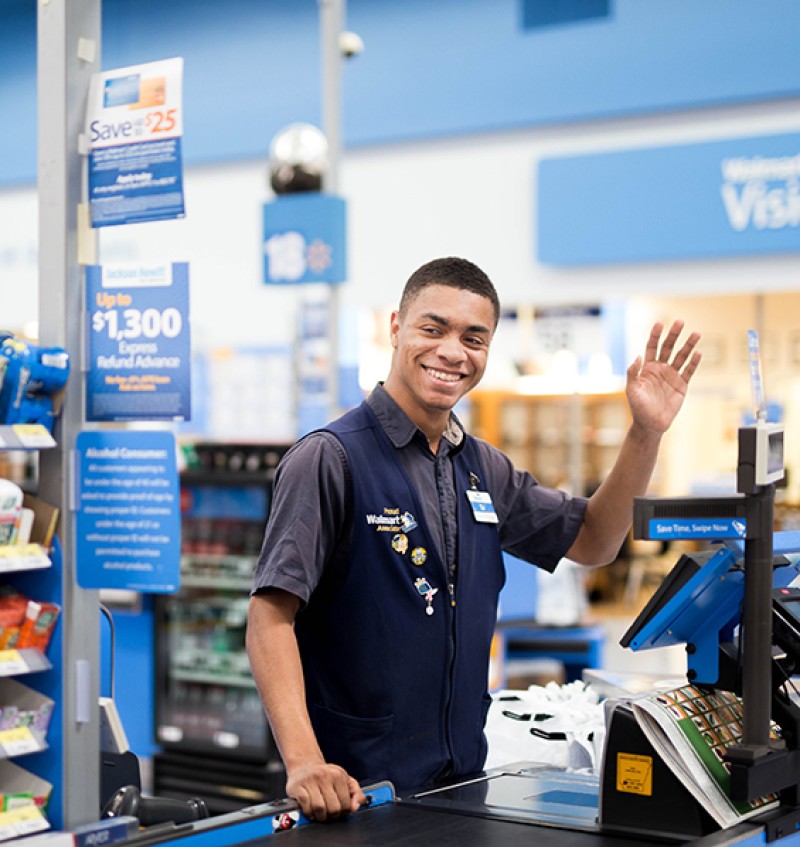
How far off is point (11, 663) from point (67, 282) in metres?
1.04

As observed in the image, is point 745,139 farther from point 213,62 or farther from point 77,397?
point 77,397

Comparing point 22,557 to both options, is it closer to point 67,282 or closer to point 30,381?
point 30,381

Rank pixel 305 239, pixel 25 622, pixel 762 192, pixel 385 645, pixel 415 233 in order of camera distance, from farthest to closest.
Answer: pixel 415 233, pixel 762 192, pixel 305 239, pixel 25 622, pixel 385 645

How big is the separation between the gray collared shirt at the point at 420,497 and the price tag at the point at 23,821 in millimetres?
1378

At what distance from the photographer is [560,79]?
9.39m

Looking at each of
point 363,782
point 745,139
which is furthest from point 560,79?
point 363,782

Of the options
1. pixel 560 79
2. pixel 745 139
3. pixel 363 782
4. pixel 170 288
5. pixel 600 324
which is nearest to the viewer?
pixel 363 782

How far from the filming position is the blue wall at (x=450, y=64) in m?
8.83

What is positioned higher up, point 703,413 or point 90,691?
point 703,413

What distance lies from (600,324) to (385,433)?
7.88m

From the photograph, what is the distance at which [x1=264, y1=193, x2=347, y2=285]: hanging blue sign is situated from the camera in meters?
6.98

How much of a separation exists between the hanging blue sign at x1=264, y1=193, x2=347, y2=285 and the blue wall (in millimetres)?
1855

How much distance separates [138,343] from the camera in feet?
11.8

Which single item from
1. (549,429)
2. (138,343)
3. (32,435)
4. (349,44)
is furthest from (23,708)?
(549,429)
